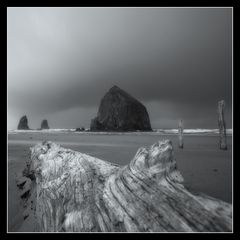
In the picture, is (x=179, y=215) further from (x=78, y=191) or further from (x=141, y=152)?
(x=78, y=191)

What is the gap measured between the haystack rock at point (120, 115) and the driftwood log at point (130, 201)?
68300mm

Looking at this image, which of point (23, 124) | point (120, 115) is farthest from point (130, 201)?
point (23, 124)

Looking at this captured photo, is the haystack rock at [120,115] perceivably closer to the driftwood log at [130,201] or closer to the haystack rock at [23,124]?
the haystack rock at [23,124]

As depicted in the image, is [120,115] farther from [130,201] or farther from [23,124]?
[130,201]

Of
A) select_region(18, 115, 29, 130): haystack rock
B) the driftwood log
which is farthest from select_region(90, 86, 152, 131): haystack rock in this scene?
the driftwood log

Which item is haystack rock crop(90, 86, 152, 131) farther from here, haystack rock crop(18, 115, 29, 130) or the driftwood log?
Answer: the driftwood log

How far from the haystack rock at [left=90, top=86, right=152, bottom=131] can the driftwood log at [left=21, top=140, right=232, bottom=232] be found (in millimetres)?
68300

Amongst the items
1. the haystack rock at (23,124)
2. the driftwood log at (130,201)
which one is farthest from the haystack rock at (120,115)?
the driftwood log at (130,201)

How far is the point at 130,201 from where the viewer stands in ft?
11.5

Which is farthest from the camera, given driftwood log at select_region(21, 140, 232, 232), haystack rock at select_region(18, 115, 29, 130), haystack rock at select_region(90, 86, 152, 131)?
haystack rock at select_region(18, 115, 29, 130)

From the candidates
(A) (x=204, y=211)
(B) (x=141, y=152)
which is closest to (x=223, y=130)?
(B) (x=141, y=152)

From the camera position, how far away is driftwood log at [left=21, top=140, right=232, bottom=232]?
3061 millimetres

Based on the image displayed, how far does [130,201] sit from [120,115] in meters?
74.3
